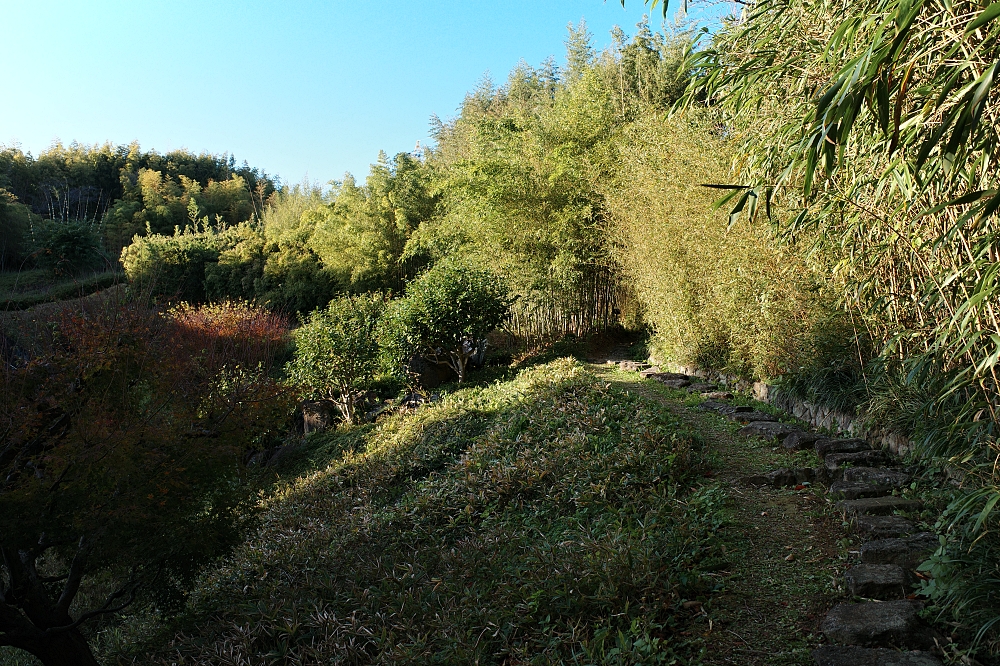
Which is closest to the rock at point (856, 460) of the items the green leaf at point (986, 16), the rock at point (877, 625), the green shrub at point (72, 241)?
the rock at point (877, 625)

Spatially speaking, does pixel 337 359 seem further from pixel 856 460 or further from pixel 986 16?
pixel 986 16

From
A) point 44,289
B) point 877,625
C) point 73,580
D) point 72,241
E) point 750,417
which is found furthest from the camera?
point 72,241

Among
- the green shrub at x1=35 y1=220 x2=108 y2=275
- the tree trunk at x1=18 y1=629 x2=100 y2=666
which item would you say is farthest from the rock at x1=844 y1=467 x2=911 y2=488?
the green shrub at x1=35 y1=220 x2=108 y2=275

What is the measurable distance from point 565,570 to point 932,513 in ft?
4.79

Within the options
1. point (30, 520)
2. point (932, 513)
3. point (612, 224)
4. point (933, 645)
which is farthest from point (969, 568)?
point (612, 224)

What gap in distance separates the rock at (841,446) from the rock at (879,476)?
32 cm

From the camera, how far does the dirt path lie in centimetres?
194

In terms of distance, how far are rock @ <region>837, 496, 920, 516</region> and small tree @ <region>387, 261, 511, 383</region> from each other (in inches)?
224

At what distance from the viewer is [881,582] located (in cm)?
202

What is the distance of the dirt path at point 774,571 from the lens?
1.94 m

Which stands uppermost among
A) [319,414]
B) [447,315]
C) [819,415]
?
[447,315]

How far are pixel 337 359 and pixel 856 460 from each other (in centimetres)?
576

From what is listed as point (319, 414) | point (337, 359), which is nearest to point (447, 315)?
point (337, 359)

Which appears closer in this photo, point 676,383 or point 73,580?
point 73,580
